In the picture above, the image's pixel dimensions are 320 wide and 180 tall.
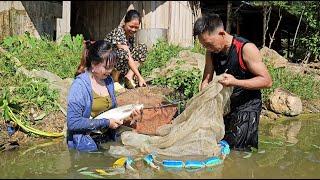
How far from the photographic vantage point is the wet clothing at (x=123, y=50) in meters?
7.03

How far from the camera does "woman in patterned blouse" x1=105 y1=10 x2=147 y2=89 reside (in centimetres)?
691

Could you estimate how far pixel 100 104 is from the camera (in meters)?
4.59

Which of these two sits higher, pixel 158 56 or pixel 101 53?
pixel 101 53

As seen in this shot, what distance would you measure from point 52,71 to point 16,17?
11.0 feet

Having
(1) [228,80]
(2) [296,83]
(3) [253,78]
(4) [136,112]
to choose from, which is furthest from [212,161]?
(2) [296,83]

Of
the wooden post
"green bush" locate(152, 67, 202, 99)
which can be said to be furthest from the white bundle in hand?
the wooden post

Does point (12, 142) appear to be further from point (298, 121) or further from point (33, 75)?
point (298, 121)

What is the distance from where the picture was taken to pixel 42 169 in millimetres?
4020

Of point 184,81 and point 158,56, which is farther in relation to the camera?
point 158,56

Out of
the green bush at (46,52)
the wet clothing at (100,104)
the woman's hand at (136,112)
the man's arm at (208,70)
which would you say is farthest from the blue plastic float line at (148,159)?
the green bush at (46,52)

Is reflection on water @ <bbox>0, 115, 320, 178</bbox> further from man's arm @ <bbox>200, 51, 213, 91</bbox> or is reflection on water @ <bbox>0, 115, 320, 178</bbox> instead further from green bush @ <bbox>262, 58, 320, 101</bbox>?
green bush @ <bbox>262, 58, 320, 101</bbox>

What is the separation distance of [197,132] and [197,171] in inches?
23.8

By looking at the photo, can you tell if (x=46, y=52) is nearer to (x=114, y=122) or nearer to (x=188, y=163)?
(x=114, y=122)

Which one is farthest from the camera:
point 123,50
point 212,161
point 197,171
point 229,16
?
point 229,16
